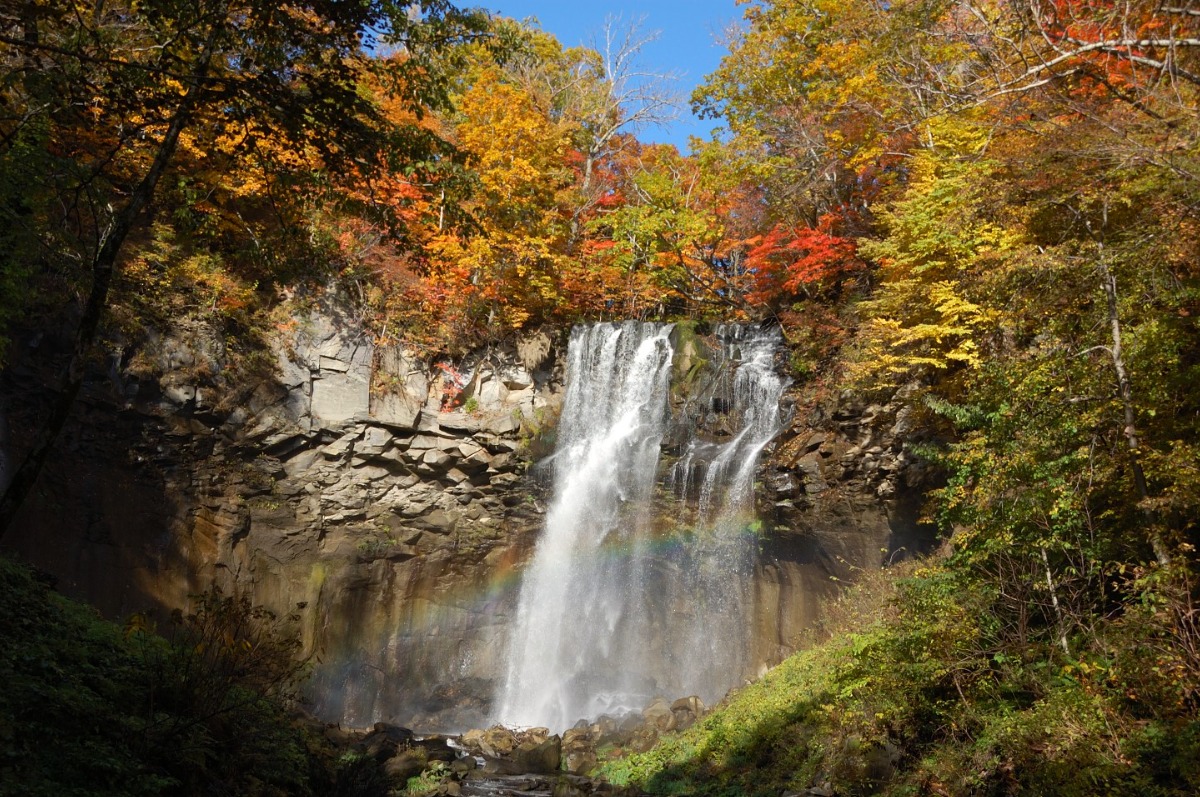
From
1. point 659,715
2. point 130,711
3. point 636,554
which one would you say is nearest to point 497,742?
point 659,715

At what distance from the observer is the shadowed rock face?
15422mm

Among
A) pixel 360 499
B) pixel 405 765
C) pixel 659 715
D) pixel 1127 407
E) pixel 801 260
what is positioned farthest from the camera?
pixel 801 260

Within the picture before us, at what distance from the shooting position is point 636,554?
61.0 ft

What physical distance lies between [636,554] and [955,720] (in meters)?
10.6

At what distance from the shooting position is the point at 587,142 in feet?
90.4

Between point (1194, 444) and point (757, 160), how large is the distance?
1552 centimetres

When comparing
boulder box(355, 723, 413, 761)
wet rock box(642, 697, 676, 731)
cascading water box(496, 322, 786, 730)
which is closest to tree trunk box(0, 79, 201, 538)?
boulder box(355, 723, 413, 761)

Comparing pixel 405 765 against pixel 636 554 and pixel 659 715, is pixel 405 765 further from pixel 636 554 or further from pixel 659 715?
pixel 636 554

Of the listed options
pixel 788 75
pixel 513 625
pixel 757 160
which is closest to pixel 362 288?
pixel 513 625

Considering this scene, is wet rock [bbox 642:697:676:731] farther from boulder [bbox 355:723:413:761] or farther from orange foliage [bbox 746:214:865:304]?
orange foliage [bbox 746:214:865:304]

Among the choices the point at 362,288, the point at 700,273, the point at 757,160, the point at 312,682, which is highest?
the point at 757,160

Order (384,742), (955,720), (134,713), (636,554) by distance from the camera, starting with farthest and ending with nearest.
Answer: (636,554), (384,742), (955,720), (134,713)

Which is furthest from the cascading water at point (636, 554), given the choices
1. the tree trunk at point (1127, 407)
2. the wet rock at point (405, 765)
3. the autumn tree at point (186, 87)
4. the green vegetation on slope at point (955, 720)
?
the autumn tree at point (186, 87)

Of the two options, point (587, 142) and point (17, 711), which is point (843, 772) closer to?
point (17, 711)
